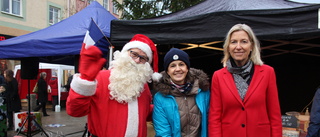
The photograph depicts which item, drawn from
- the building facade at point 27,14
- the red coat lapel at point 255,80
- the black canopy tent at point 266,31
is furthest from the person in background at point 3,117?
the building facade at point 27,14

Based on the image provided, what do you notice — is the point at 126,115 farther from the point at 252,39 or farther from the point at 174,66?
the point at 252,39

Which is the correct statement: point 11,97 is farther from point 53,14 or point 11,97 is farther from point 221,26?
point 53,14

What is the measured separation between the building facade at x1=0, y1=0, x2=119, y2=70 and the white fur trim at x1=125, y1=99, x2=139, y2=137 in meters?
13.3

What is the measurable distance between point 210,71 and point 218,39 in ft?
9.86

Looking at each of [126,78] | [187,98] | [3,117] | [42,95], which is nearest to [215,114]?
[187,98]

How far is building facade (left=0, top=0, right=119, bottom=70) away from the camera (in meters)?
13.4

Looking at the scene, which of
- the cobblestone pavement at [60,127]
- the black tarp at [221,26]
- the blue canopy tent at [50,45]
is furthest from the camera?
the cobblestone pavement at [60,127]

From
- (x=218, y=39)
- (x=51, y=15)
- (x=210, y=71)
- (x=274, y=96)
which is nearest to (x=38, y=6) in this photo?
(x=51, y=15)

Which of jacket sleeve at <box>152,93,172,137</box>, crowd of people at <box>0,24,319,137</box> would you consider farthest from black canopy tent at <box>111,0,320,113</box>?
jacket sleeve at <box>152,93,172,137</box>

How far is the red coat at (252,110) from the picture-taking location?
5.73ft

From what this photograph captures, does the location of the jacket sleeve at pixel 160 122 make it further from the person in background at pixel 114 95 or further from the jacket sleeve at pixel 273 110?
the jacket sleeve at pixel 273 110

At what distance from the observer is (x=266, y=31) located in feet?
9.07

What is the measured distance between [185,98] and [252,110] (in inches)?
21.2

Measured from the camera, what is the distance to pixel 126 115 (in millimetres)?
1822
